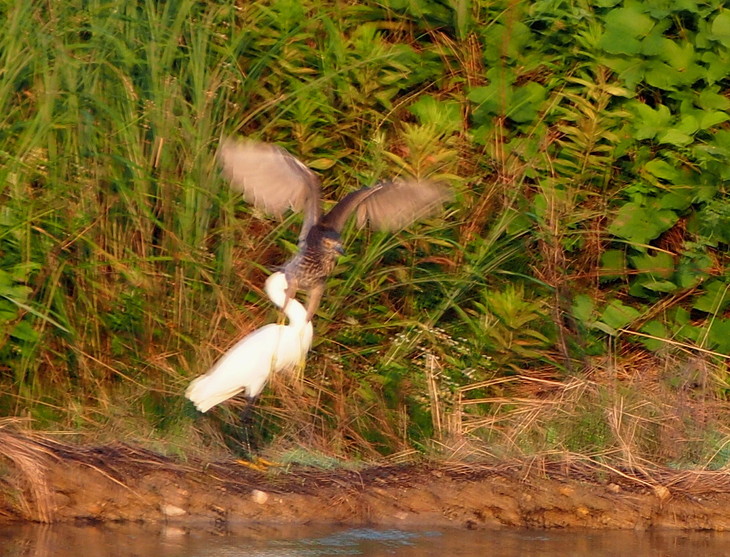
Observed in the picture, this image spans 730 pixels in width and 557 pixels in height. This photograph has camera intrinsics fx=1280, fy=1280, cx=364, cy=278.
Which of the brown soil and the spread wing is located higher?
the spread wing

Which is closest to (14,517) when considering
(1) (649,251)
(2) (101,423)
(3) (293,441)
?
(2) (101,423)

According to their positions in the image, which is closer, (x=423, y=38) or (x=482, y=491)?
(x=482, y=491)

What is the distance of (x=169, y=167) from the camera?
582 cm

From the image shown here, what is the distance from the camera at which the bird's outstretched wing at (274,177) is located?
5320 mm

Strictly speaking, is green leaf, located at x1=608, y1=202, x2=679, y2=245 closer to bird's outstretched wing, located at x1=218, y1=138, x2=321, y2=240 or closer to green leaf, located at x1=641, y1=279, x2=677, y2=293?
green leaf, located at x1=641, y1=279, x2=677, y2=293

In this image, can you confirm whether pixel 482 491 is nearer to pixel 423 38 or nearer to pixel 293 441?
pixel 293 441

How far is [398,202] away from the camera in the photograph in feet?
18.0

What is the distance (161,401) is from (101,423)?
0.28 meters

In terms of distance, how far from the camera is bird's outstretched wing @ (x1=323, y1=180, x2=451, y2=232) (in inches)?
210

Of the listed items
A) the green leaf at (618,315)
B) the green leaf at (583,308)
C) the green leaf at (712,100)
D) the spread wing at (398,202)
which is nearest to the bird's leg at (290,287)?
the spread wing at (398,202)

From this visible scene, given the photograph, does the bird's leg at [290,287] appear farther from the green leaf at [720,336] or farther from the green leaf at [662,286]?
the green leaf at [720,336]

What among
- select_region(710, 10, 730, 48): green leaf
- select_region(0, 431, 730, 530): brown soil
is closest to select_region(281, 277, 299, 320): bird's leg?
select_region(0, 431, 730, 530): brown soil

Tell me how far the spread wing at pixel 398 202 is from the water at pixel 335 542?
152cm

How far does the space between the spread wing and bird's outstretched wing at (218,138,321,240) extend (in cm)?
21
